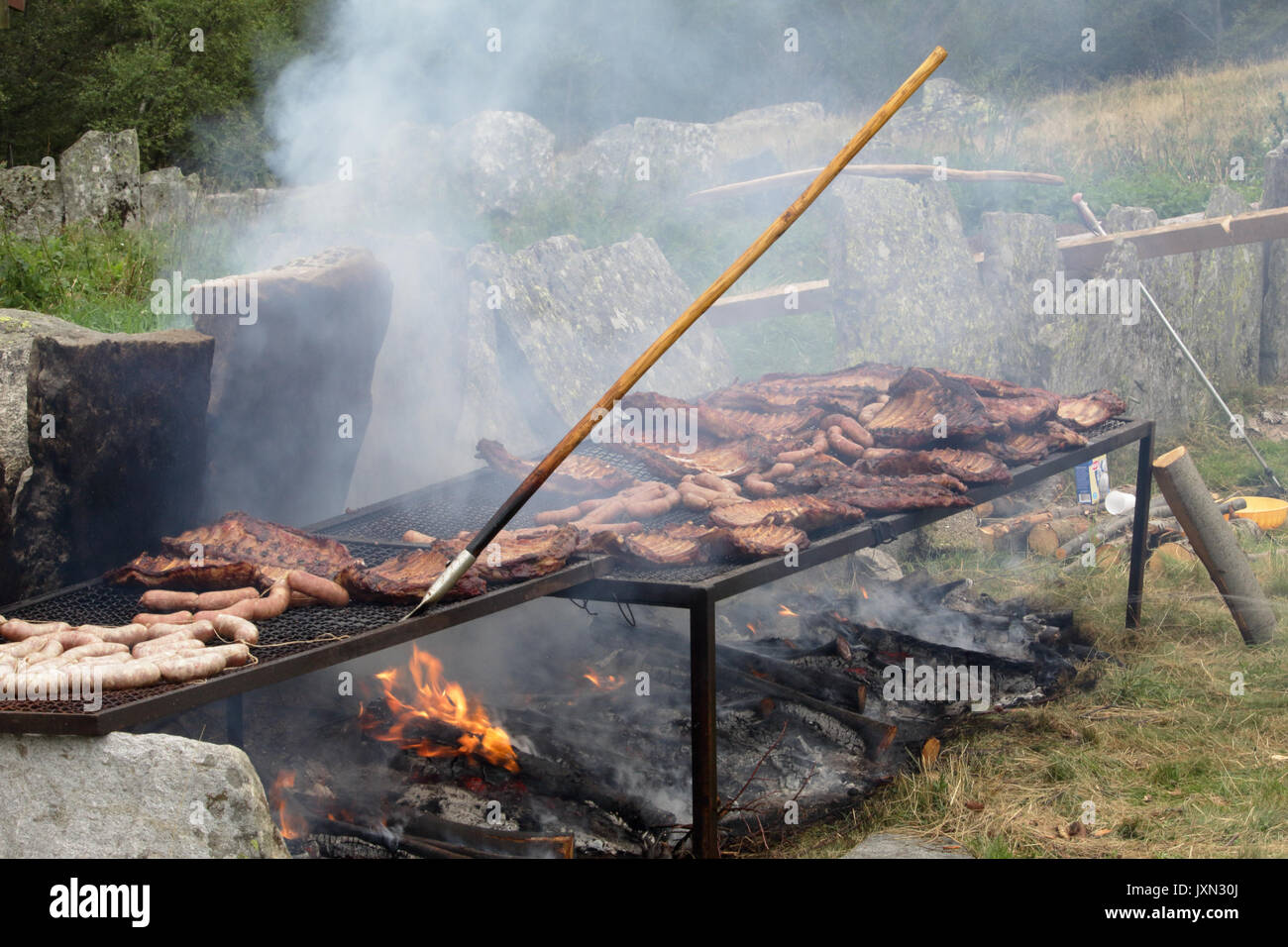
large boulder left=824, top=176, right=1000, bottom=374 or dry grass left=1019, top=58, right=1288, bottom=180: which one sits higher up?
dry grass left=1019, top=58, right=1288, bottom=180

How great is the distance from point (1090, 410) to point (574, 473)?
125 inches

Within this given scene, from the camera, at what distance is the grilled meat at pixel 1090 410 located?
6195 millimetres

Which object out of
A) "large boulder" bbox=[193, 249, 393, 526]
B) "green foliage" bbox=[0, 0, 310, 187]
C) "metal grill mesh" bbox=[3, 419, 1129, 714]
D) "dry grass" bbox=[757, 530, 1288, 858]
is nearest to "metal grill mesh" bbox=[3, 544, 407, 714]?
"metal grill mesh" bbox=[3, 419, 1129, 714]

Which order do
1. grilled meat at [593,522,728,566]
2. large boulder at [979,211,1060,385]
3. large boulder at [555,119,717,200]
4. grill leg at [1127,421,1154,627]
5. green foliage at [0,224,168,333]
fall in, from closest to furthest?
grilled meat at [593,522,728,566] < green foliage at [0,224,168,333] < grill leg at [1127,421,1154,627] < large boulder at [979,211,1060,385] < large boulder at [555,119,717,200]

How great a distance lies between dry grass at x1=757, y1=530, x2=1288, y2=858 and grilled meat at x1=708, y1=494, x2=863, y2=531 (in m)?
1.18

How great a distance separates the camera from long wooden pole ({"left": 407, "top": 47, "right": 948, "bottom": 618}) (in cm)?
322

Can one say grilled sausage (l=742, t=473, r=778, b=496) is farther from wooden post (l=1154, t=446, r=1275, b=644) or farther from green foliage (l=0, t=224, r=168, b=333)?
green foliage (l=0, t=224, r=168, b=333)

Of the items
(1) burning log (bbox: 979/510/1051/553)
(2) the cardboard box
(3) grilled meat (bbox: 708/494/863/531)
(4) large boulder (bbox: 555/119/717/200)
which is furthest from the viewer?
(4) large boulder (bbox: 555/119/717/200)

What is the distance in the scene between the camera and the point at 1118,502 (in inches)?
324

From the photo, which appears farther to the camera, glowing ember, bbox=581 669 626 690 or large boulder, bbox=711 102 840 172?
large boulder, bbox=711 102 840 172

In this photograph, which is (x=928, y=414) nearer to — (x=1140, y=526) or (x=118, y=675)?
(x=1140, y=526)

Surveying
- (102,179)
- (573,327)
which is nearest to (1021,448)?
(573,327)

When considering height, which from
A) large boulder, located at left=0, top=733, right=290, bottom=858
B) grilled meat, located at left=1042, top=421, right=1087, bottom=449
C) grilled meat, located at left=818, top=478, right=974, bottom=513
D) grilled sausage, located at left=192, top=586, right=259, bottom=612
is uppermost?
grilled meat, located at left=1042, top=421, right=1087, bottom=449

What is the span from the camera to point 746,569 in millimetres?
3852
